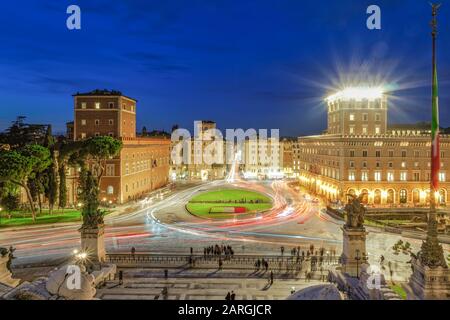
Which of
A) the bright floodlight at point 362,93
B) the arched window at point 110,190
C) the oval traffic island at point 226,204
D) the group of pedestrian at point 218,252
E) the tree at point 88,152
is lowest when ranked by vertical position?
the group of pedestrian at point 218,252

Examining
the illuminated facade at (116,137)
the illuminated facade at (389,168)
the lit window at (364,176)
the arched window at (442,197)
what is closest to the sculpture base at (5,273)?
the illuminated facade at (116,137)

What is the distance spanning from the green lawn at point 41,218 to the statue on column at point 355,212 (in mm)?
32768

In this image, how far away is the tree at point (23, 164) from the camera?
1647 inches

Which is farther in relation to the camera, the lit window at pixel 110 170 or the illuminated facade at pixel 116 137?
the illuminated facade at pixel 116 137

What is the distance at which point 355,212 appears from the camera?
925 inches

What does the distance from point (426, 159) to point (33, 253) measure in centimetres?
5581

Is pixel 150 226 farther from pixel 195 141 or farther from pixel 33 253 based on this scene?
pixel 195 141

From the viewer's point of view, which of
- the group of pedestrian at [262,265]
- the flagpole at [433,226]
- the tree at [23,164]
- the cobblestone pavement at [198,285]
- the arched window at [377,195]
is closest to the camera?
the flagpole at [433,226]

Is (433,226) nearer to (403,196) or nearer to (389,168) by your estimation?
(389,168)

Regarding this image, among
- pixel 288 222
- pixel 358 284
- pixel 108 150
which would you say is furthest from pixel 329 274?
pixel 108 150

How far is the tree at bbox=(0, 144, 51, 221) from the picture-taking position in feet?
137

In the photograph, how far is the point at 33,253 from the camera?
106 ft

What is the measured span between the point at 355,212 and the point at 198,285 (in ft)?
34.2

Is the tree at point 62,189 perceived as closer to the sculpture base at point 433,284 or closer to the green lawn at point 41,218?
the green lawn at point 41,218
